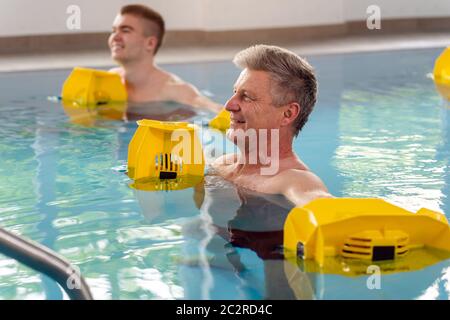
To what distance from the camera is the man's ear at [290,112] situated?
13.9 ft

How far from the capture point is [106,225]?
4082 mm

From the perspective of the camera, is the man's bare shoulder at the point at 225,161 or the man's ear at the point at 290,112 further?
the man's bare shoulder at the point at 225,161

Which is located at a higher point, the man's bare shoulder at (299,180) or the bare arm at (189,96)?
the man's bare shoulder at (299,180)

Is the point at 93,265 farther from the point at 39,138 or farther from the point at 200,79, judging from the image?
the point at 200,79

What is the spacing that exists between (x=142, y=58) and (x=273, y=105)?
3.41m

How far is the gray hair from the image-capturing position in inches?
165

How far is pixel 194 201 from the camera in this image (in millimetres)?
4465

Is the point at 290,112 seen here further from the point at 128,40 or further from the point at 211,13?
the point at 211,13

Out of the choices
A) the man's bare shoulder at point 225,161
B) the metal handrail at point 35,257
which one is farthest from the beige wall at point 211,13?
the metal handrail at point 35,257

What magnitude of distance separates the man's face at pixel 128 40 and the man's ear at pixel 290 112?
11.0 ft

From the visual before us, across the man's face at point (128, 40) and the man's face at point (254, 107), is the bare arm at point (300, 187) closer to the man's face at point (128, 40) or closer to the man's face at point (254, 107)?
the man's face at point (254, 107)

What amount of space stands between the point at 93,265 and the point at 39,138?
2.73m

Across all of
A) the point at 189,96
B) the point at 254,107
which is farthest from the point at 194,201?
the point at 189,96
